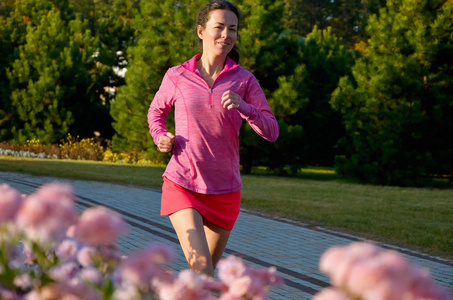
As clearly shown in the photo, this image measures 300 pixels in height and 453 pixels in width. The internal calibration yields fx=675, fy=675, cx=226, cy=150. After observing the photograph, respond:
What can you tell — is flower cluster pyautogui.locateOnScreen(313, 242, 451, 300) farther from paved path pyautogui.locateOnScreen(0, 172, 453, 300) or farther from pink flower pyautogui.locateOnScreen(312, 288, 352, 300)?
paved path pyautogui.locateOnScreen(0, 172, 453, 300)

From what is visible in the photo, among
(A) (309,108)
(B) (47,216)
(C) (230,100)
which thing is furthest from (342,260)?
(A) (309,108)

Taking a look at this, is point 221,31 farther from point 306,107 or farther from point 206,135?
point 306,107

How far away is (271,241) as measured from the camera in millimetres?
8164

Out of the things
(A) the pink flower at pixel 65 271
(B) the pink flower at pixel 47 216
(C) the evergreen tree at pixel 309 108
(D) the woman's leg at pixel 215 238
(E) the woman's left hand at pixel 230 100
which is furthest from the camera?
(C) the evergreen tree at pixel 309 108

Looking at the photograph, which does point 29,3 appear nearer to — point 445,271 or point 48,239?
point 445,271

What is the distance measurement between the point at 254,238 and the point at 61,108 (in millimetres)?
18682

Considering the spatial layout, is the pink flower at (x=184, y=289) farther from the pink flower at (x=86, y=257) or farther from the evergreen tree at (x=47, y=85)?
the evergreen tree at (x=47, y=85)

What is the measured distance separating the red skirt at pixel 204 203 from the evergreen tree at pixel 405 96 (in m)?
14.7

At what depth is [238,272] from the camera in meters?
A: 1.60

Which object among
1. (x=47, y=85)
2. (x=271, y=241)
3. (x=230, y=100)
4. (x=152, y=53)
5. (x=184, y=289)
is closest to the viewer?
(x=184, y=289)

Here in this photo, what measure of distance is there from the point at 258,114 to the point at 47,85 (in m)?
23.1

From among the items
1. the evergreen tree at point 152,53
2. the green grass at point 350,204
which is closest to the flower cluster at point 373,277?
the green grass at point 350,204

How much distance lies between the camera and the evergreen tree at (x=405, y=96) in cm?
1767

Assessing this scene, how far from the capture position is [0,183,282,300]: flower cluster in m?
1.35
